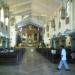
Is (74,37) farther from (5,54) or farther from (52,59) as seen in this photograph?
(5,54)

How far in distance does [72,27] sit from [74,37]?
263 cm

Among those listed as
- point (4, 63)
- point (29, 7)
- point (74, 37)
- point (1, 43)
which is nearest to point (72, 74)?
point (4, 63)

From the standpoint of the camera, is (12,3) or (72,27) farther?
(12,3)

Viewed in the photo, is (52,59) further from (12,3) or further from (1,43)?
(12,3)

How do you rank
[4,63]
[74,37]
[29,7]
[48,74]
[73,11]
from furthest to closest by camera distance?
1. [29,7]
2. [73,11]
3. [74,37]
4. [4,63]
5. [48,74]

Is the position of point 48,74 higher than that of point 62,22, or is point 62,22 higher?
point 62,22

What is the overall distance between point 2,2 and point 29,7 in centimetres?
1691

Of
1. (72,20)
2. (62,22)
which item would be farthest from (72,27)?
(62,22)

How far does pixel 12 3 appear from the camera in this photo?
123 feet

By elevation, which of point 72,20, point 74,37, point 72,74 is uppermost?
point 72,20

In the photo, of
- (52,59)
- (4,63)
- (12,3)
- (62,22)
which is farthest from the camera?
(12,3)

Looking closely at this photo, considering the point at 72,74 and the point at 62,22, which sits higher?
the point at 62,22

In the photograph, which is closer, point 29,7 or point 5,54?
point 5,54

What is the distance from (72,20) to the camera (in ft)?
89.8
